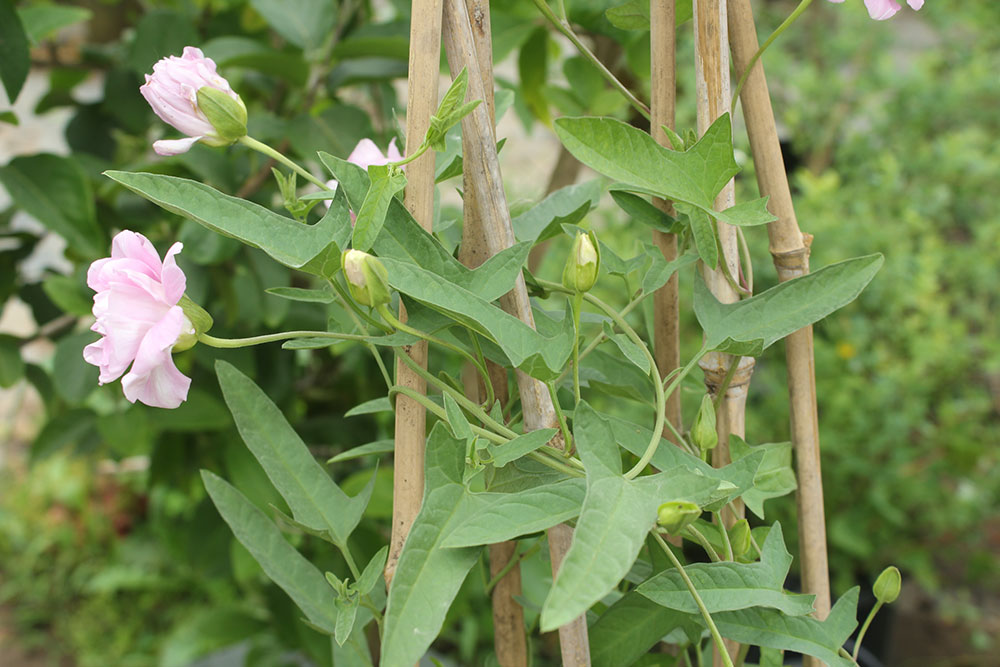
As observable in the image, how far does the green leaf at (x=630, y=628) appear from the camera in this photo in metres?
0.40

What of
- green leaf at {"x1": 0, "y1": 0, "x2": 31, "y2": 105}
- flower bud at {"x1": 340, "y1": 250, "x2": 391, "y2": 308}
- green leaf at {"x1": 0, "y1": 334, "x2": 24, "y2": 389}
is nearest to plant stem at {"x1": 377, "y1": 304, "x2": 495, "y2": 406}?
flower bud at {"x1": 340, "y1": 250, "x2": 391, "y2": 308}

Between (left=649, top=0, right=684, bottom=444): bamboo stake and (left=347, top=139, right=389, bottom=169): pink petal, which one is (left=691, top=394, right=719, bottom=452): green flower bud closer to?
(left=649, top=0, right=684, bottom=444): bamboo stake

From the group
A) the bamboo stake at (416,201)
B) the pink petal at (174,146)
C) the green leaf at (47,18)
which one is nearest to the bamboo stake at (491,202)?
the bamboo stake at (416,201)

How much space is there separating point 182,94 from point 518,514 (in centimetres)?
22

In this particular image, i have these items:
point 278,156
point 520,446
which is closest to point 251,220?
point 278,156

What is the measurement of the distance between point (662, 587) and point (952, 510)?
128cm

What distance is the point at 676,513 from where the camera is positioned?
30 cm

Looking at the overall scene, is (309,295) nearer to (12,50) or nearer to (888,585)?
(888,585)

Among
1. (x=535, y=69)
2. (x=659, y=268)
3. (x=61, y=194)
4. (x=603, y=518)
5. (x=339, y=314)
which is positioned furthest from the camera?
(x=535, y=69)

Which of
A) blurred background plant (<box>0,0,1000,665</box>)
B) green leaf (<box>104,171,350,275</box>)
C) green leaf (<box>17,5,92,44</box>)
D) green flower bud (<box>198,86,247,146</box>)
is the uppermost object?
green leaf (<box>17,5,92,44</box>)

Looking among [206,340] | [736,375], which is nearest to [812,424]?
[736,375]

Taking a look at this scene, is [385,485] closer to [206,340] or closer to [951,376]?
[206,340]

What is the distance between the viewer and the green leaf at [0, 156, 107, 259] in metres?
0.68

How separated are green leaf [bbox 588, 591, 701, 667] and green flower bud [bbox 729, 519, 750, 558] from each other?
1.5 inches
